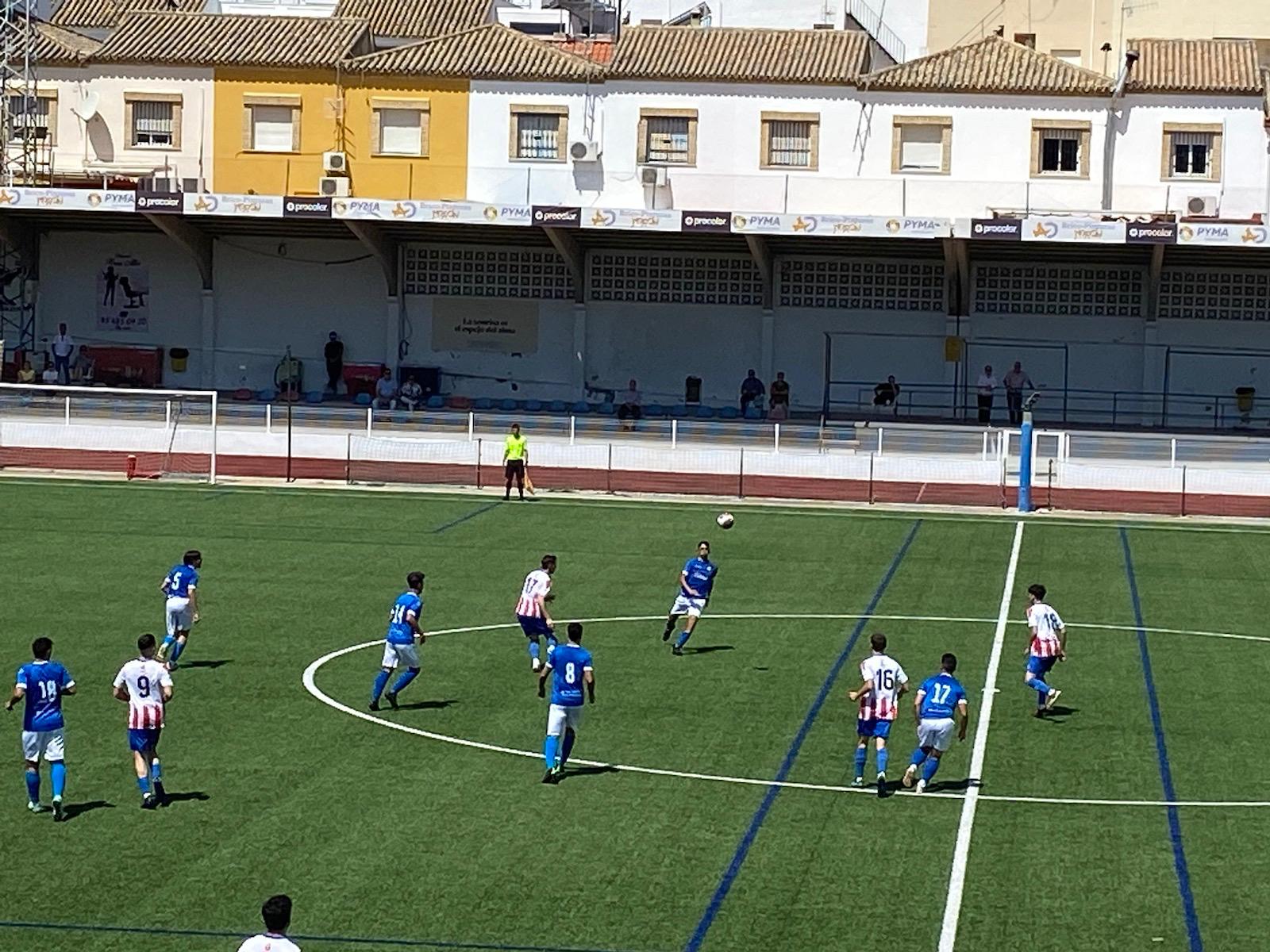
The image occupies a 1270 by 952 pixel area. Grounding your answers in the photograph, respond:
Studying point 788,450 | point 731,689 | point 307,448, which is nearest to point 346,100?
point 307,448

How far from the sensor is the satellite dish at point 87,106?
6738 centimetres

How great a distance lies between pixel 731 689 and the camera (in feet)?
88.6

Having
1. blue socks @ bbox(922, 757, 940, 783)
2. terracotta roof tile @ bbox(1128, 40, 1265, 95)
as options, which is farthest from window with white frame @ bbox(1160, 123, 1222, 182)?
blue socks @ bbox(922, 757, 940, 783)

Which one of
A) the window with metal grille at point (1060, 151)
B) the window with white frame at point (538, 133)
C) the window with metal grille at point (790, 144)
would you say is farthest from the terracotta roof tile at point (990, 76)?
the window with white frame at point (538, 133)

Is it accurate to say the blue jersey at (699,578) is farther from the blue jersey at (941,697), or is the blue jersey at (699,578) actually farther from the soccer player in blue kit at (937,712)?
the blue jersey at (941,697)

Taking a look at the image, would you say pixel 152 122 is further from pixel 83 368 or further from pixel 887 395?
pixel 887 395

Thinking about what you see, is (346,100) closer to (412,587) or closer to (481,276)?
(481,276)

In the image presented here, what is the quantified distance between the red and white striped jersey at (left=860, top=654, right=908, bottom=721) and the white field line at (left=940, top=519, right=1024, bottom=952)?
1.19 meters

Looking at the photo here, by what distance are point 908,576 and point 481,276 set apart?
31.4 metres

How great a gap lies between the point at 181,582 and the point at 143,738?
7.49 meters

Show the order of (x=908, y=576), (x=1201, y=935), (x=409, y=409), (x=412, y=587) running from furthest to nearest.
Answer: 1. (x=409, y=409)
2. (x=908, y=576)
3. (x=412, y=587)
4. (x=1201, y=935)

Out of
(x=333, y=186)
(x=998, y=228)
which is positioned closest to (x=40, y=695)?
(x=998, y=228)

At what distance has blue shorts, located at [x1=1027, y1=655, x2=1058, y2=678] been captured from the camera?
2530 cm

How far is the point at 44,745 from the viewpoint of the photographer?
1964 centimetres
